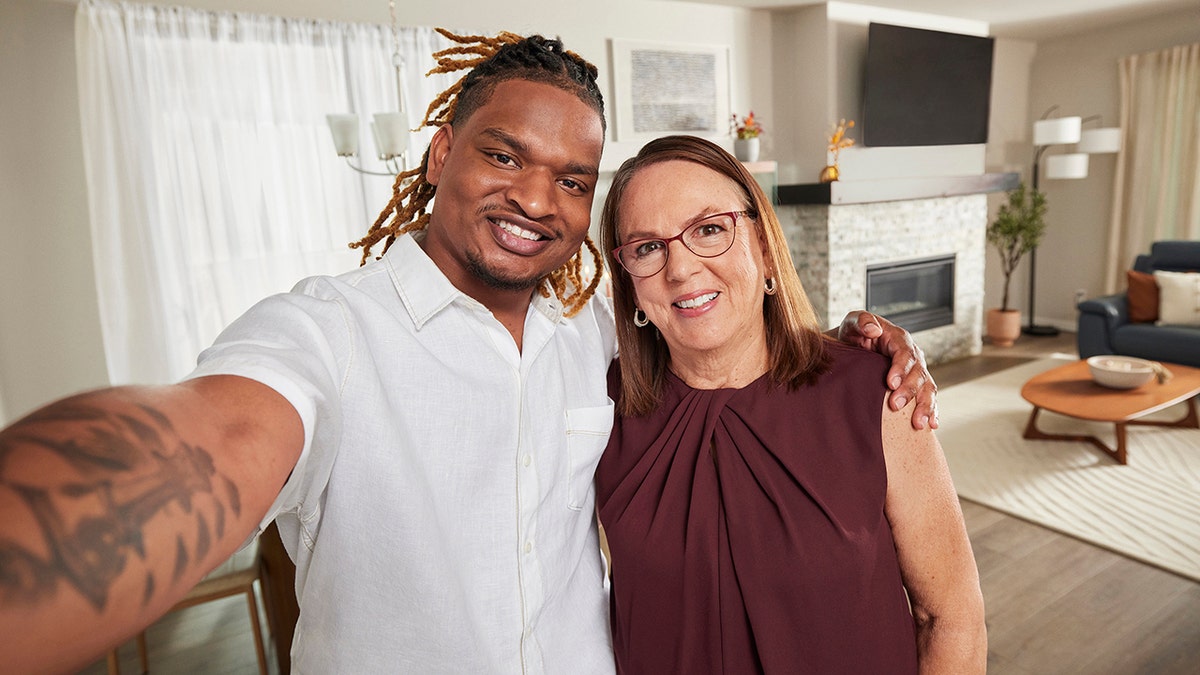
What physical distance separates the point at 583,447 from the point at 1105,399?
3.79m

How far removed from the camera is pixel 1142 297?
16.3ft

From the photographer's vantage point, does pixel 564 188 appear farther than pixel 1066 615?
No

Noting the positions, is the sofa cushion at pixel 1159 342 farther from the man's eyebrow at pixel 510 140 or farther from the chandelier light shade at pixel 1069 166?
the man's eyebrow at pixel 510 140

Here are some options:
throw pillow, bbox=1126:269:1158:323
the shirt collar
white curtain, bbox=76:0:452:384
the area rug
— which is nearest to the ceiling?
throw pillow, bbox=1126:269:1158:323

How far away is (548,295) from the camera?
120 cm

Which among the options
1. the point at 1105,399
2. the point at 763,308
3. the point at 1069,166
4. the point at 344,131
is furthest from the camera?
the point at 1069,166

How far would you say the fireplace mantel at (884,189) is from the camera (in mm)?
5074

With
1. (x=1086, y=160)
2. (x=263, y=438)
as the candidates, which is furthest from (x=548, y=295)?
(x=1086, y=160)

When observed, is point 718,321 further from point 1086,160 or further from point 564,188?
point 1086,160

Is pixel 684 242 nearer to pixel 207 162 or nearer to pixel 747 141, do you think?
pixel 207 162

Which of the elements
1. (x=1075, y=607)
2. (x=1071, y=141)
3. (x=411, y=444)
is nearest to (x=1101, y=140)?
(x=1071, y=141)

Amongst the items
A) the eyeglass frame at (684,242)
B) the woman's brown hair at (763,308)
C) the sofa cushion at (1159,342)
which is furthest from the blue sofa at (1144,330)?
the eyeglass frame at (684,242)

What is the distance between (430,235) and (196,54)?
3263 millimetres

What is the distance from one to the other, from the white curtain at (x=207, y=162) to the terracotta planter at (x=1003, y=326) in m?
5.55
